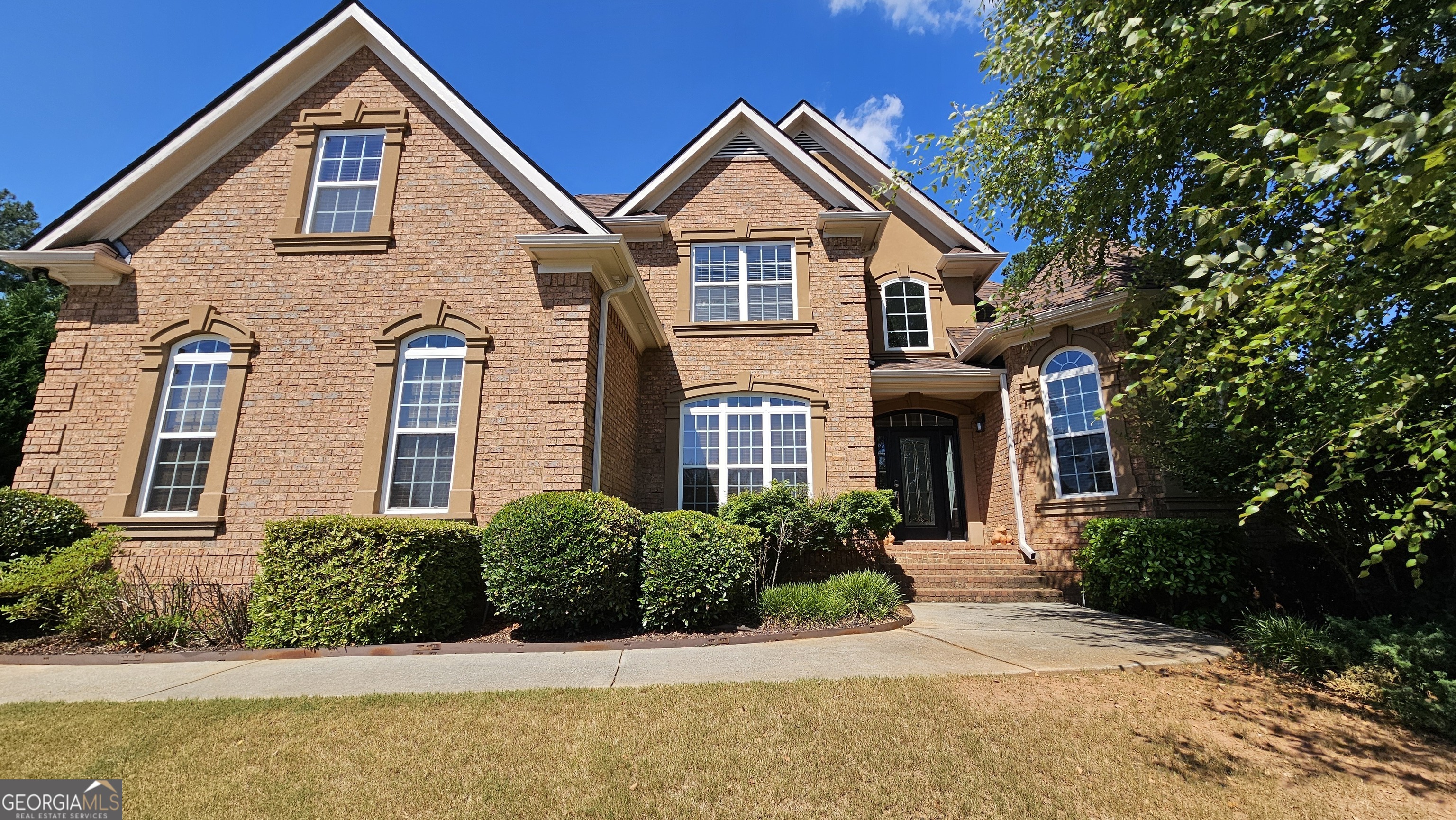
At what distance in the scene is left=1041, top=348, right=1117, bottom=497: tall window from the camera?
33.6 ft

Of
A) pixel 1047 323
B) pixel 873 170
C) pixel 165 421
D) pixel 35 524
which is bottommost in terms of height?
pixel 35 524

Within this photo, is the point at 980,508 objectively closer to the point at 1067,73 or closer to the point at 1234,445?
the point at 1234,445

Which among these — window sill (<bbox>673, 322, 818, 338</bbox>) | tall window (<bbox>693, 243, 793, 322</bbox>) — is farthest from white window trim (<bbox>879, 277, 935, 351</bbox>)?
tall window (<bbox>693, 243, 793, 322</bbox>)

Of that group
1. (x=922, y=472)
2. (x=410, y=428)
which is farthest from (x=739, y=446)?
(x=410, y=428)

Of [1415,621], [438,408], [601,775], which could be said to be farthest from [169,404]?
[1415,621]

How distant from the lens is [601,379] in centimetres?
898

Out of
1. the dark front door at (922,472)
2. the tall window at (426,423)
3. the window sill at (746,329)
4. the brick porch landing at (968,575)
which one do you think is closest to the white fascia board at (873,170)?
the dark front door at (922,472)

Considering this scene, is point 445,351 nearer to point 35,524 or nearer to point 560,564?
point 560,564

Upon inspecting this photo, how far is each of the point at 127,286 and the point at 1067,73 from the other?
12.3 m

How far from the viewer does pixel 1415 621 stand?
222 inches

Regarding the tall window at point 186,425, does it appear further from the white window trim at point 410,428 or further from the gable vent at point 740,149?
the gable vent at point 740,149

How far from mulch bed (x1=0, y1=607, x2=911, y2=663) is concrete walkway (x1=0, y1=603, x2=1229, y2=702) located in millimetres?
170

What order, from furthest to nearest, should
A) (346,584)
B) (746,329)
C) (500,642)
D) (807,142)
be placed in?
1. (807,142)
2. (746,329)
3. (500,642)
4. (346,584)

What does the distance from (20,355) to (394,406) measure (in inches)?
502
